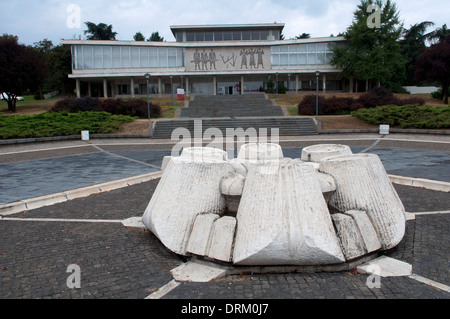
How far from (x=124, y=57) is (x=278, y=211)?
144 ft

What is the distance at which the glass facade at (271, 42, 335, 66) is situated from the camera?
45.5 m

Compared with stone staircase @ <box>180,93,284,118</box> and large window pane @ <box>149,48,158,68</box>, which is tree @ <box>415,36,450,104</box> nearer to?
stone staircase @ <box>180,93,284,118</box>

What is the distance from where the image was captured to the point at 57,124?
858 inches

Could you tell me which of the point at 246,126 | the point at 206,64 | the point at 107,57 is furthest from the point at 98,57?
the point at 246,126

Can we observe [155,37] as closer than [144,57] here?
No

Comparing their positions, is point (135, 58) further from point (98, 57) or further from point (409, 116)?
point (409, 116)

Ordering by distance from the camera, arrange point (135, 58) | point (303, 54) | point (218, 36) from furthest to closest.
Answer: point (218, 36), point (303, 54), point (135, 58)

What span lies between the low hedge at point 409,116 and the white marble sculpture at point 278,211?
19.1 metres

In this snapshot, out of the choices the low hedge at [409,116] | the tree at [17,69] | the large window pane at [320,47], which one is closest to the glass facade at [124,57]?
the tree at [17,69]

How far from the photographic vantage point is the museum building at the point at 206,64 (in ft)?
143

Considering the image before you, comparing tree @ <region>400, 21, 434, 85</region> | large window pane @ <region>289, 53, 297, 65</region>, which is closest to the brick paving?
large window pane @ <region>289, 53, 297, 65</region>

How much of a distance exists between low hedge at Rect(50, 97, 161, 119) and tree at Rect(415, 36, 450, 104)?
2643 cm
